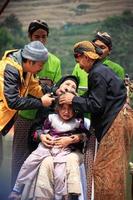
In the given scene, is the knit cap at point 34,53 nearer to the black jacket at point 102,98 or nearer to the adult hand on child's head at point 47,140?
the black jacket at point 102,98

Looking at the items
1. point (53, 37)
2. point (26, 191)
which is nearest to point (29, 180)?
point (26, 191)

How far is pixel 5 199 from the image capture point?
11.4 ft

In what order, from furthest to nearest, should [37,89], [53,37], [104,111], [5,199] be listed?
[53,37], [5,199], [37,89], [104,111]

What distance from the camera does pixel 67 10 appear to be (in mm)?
8883

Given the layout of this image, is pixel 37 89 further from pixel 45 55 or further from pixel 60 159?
pixel 60 159

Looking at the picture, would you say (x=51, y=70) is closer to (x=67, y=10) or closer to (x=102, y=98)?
(x=102, y=98)

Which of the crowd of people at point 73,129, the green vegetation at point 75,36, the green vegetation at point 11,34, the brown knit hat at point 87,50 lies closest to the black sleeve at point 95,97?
the crowd of people at point 73,129

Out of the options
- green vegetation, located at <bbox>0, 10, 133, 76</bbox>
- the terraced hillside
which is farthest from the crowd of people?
the terraced hillside

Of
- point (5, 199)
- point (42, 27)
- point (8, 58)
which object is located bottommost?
point (5, 199)

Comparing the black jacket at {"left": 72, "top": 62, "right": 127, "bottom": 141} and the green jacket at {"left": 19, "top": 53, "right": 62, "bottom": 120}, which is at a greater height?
the green jacket at {"left": 19, "top": 53, "right": 62, "bottom": 120}

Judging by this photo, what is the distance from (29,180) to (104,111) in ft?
2.06

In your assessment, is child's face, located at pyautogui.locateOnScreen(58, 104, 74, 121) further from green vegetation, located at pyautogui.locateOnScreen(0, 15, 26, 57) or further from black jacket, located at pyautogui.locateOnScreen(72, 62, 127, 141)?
green vegetation, located at pyautogui.locateOnScreen(0, 15, 26, 57)

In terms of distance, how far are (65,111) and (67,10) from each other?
243 inches

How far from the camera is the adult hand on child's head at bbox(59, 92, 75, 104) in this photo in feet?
9.37
